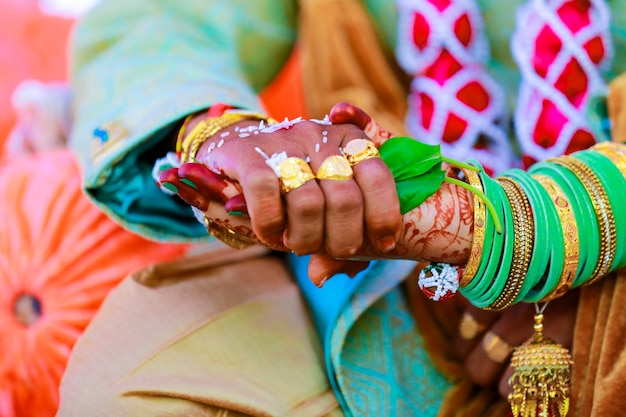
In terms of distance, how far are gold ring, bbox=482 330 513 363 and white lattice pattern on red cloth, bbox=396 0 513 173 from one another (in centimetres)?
23

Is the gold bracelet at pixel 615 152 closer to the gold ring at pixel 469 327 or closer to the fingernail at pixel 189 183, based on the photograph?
the gold ring at pixel 469 327

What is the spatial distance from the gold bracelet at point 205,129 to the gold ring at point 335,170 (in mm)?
162

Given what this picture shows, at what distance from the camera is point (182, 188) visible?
514 mm

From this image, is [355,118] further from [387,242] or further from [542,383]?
[542,383]

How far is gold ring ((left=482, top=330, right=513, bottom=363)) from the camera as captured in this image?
2.17 feet

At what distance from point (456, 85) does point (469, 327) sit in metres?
0.32

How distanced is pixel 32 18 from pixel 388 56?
3.27 ft

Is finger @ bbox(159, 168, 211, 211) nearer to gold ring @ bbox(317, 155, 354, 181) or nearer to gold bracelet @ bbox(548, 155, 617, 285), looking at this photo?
gold ring @ bbox(317, 155, 354, 181)

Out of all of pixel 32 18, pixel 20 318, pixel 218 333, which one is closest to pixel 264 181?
pixel 218 333

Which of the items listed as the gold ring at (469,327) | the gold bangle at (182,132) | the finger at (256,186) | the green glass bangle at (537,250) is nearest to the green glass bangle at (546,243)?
the green glass bangle at (537,250)

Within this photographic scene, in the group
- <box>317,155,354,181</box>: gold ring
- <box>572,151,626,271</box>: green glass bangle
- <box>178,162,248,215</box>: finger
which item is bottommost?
<box>178,162,248,215</box>: finger

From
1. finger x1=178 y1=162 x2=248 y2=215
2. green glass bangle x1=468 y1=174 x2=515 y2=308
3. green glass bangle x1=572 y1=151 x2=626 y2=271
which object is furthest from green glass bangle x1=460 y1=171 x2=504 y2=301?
finger x1=178 y1=162 x2=248 y2=215

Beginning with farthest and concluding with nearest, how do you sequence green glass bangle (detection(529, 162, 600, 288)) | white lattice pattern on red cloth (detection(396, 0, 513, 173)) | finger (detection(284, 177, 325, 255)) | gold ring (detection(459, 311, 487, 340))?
white lattice pattern on red cloth (detection(396, 0, 513, 173)), gold ring (detection(459, 311, 487, 340)), green glass bangle (detection(529, 162, 600, 288)), finger (detection(284, 177, 325, 255))

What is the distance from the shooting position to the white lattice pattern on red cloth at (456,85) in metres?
0.83
